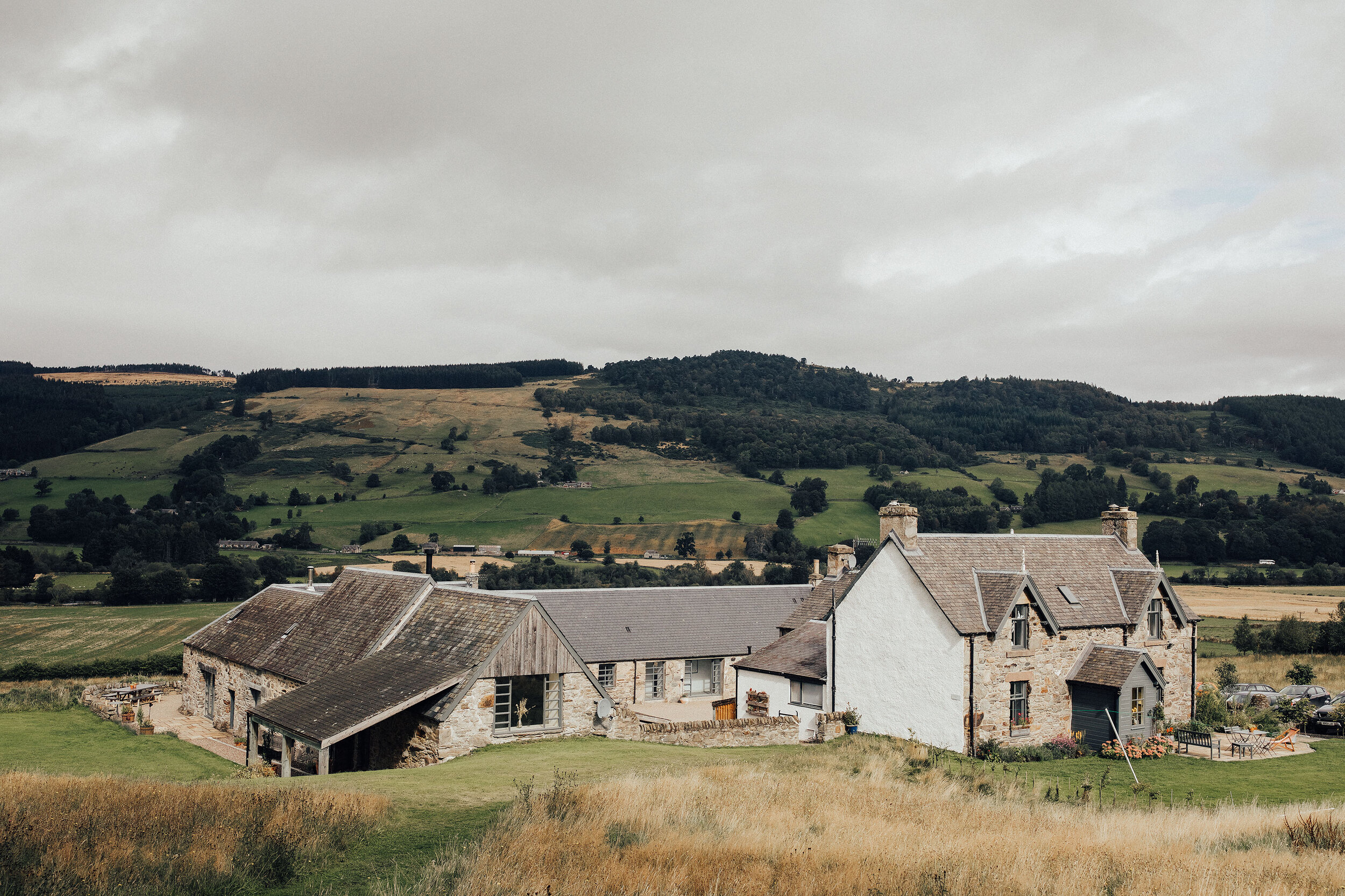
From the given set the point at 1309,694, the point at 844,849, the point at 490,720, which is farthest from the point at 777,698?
the point at 1309,694

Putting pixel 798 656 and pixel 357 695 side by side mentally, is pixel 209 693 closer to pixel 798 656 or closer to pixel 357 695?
pixel 357 695

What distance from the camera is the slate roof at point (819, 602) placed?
3959 centimetres

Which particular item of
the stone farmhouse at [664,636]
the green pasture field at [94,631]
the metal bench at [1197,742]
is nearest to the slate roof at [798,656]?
the stone farmhouse at [664,636]

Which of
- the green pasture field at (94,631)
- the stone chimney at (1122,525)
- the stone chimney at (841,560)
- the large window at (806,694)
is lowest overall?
the green pasture field at (94,631)

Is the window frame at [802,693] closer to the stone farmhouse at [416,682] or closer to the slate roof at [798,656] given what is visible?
the slate roof at [798,656]

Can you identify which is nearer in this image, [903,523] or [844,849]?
[844,849]

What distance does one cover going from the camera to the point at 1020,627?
1259 inches

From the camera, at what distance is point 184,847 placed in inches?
443

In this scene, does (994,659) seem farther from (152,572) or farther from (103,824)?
(152,572)

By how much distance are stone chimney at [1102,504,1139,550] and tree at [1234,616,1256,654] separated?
1103 inches

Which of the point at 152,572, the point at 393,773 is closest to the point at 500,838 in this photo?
the point at 393,773

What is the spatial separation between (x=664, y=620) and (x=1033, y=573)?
18294mm

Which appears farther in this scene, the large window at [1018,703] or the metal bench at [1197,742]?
the large window at [1018,703]

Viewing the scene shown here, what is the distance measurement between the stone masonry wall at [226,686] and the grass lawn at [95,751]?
2681 mm
